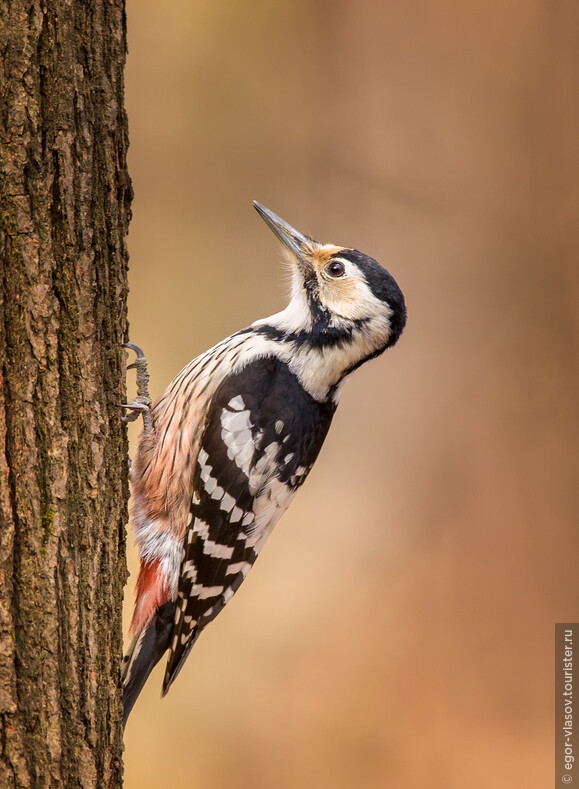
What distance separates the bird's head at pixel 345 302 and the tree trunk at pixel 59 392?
88 centimetres

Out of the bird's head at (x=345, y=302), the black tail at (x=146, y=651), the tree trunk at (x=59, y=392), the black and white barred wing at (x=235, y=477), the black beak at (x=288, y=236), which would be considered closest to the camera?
the tree trunk at (x=59, y=392)

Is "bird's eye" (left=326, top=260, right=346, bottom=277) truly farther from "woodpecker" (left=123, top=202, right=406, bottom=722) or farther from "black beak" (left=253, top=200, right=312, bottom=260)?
"black beak" (left=253, top=200, right=312, bottom=260)

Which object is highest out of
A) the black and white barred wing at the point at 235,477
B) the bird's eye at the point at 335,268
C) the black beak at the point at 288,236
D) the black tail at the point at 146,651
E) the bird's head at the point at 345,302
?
the black beak at the point at 288,236

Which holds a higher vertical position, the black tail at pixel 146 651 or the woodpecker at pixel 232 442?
the woodpecker at pixel 232 442

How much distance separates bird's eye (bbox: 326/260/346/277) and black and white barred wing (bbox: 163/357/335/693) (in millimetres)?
348

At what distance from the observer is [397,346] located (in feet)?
11.6

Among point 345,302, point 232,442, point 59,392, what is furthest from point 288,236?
point 59,392

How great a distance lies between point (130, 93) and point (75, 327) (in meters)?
2.61

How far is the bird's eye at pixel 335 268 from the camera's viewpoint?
7.30ft

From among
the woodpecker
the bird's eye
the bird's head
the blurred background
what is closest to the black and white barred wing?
the woodpecker

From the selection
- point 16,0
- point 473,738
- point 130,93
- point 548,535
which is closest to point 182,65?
point 130,93

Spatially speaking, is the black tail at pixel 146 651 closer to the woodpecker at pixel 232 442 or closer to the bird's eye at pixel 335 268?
the woodpecker at pixel 232 442

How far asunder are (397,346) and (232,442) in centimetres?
172

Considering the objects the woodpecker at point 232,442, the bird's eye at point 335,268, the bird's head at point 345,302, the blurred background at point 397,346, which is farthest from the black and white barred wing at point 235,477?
the blurred background at point 397,346
